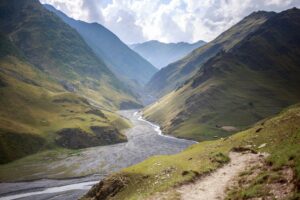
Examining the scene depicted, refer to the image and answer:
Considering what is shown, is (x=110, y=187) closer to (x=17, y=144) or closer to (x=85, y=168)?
(x=85, y=168)

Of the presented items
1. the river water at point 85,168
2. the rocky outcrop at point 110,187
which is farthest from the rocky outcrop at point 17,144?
the rocky outcrop at point 110,187

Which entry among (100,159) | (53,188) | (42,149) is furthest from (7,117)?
(53,188)

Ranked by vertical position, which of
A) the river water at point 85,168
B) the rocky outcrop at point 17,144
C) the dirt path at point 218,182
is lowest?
the river water at point 85,168

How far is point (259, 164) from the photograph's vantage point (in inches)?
1602

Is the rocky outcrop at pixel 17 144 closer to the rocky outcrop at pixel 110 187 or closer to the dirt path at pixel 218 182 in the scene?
the rocky outcrop at pixel 110 187

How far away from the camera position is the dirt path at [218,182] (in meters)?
A: 36.8

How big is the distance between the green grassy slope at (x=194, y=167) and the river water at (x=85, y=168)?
41419mm

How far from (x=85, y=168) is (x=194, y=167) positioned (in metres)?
96.7

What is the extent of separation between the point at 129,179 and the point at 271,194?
29753mm

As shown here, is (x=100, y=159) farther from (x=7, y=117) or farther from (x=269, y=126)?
(x=269, y=126)

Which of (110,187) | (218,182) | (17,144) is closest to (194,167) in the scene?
(218,182)

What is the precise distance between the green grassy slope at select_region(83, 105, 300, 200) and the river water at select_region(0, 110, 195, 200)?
41.4m

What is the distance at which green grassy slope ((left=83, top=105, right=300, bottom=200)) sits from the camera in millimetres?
37125

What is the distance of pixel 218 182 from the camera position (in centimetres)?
4016
